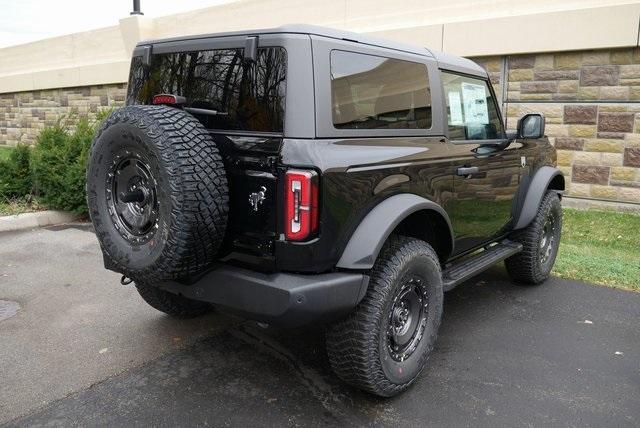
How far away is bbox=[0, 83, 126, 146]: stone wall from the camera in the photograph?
46.2 ft

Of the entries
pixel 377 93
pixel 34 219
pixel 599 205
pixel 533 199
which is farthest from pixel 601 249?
pixel 34 219

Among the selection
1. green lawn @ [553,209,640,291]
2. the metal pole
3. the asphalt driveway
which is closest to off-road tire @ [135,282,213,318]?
the asphalt driveway

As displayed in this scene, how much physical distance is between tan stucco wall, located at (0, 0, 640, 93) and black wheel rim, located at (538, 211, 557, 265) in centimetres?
328

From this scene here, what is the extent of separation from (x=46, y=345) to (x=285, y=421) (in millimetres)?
1882

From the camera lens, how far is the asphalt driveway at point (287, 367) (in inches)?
111

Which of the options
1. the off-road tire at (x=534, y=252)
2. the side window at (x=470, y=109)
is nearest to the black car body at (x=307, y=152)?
the side window at (x=470, y=109)

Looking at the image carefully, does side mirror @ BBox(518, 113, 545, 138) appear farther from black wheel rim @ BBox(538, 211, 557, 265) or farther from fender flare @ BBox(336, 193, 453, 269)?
fender flare @ BBox(336, 193, 453, 269)

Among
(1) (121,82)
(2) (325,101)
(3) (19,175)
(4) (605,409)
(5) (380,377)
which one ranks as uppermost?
(1) (121,82)

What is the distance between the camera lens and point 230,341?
3686mm

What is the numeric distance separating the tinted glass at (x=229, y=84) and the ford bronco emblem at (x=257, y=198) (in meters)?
0.30

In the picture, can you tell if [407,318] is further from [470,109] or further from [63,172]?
[63,172]

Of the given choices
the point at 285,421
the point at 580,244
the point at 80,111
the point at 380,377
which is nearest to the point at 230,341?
the point at 285,421

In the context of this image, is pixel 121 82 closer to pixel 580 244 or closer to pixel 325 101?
pixel 580 244

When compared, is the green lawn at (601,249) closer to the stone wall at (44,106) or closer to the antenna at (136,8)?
the antenna at (136,8)
